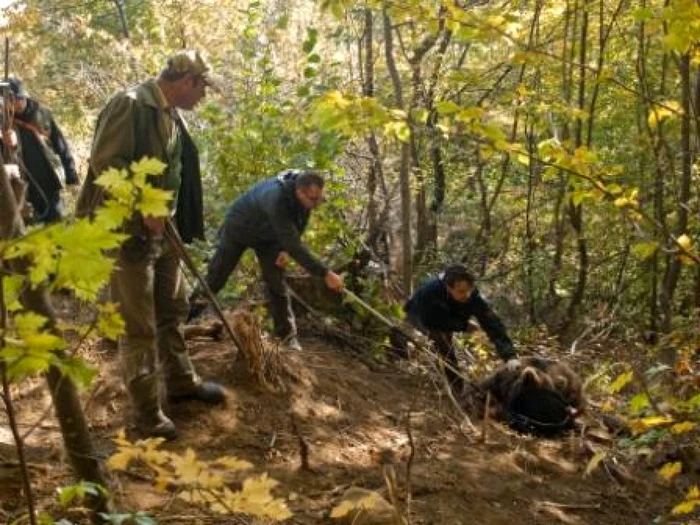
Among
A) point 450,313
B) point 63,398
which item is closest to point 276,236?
point 450,313

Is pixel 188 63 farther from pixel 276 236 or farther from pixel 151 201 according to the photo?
pixel 276 236

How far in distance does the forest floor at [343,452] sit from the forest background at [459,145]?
199 cm

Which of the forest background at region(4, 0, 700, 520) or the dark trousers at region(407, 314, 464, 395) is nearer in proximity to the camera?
the dark trousers at region(407, 314, 464, 395)

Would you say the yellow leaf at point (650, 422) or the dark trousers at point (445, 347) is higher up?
the yellow leaf at point (650, 422)

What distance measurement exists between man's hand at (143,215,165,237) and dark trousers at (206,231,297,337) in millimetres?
2555

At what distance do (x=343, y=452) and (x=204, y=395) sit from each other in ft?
3.07

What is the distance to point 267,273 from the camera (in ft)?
22.3

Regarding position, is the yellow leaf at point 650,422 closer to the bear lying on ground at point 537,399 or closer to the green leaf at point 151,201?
the green leaf at point 151,201

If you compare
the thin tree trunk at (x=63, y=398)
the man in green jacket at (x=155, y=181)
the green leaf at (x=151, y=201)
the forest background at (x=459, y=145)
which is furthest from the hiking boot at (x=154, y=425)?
the forest background at (x=459, y=145)

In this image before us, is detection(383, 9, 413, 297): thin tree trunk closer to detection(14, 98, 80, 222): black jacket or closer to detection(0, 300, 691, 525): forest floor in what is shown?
detection(0, 300, 691, 525): forest floor

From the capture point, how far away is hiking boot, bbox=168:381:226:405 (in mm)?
4680

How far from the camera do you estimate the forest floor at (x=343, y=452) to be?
406cm

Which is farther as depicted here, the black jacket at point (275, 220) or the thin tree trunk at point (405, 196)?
the thin tree trunk at point (405, 196)

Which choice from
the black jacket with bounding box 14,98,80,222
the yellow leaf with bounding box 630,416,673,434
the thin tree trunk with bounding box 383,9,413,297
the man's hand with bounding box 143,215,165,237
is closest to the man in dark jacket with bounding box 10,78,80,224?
the black jacket with bounding box 14,98,80,222
